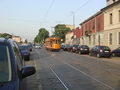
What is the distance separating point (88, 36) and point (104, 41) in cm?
1440

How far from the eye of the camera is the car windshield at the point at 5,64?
4212mm

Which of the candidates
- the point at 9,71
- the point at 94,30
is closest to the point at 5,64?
the point at 9,71

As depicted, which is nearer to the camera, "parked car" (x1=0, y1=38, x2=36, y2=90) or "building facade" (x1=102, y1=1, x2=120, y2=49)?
"parked car" (x1=0, y1=38, x2=36, y2=90)

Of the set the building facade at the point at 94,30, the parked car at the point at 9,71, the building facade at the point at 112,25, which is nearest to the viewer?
the parked car at the point at 9,71

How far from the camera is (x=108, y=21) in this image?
45000 mm

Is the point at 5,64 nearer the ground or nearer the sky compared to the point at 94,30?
nearer the ground

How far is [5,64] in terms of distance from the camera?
446 cm

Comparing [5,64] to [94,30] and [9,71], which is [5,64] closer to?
[9,71]

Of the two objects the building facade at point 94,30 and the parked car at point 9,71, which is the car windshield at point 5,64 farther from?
the building facade at point 94,30

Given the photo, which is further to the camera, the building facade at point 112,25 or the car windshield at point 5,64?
the building facade at point 112,25

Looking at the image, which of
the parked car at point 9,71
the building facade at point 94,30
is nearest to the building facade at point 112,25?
the building facade at point 94,30

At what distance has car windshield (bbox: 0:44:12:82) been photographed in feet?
13.8

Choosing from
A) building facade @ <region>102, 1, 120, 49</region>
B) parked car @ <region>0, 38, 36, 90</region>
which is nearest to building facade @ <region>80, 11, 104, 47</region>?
building facade @ <region>102, 1, 120, 49</region>

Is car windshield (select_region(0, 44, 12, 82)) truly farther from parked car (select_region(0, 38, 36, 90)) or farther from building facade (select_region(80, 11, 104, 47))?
building facade (select_region(80, 11, 104, 47))
